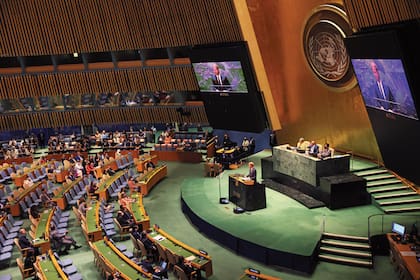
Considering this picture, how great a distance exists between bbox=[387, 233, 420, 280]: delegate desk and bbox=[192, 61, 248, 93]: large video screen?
803 cm

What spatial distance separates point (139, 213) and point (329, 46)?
7.88m

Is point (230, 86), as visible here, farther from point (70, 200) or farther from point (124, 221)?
point (70, 200)

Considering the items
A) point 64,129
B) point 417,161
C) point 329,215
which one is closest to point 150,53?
point 64,129

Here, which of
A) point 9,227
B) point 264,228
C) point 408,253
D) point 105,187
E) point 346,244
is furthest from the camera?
point 105,187

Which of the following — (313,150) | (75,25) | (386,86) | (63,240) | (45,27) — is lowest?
(63,240)

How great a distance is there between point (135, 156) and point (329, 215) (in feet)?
36.7

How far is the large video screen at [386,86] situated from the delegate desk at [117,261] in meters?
6.58

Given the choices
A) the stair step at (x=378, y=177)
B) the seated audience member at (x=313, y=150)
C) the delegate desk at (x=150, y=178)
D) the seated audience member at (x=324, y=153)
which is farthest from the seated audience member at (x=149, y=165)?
the stair step at (x=378, y=177)

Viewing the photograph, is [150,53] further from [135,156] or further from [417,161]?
[417,161]

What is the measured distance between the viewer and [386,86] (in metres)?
10.4

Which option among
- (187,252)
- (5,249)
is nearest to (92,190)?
(5,249)

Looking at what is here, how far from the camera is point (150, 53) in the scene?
2241 centimetres

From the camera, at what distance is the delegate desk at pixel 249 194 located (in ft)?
44.9

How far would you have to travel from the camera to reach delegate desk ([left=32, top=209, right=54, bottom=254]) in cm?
1210
